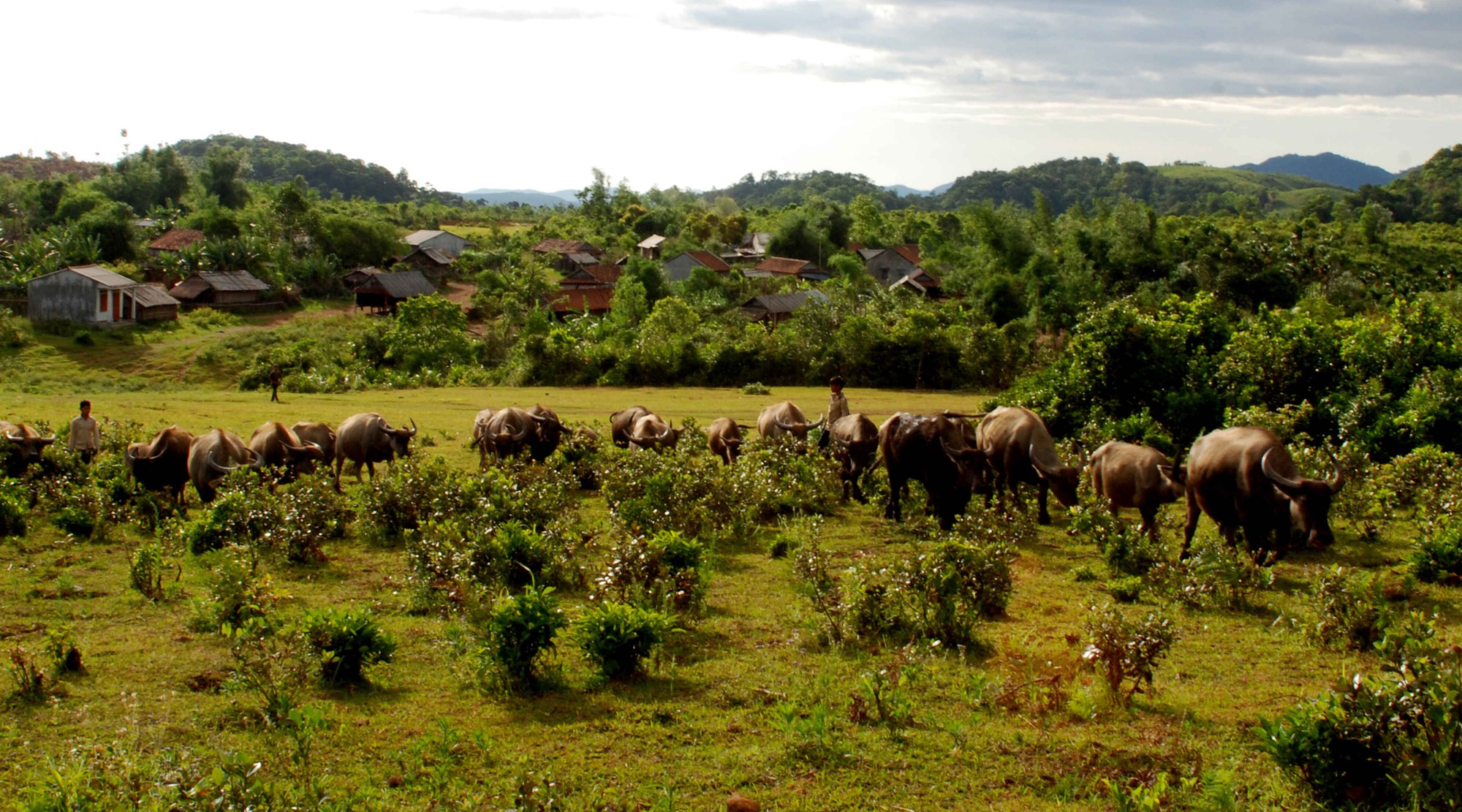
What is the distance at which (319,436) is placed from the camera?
1828 centimetres

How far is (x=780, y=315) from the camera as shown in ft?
179

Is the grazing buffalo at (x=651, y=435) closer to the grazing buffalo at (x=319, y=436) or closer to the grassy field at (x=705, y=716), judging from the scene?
the grazing buffalo at (x=319, y=436)

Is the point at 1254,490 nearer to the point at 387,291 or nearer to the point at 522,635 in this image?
the point at 522,635

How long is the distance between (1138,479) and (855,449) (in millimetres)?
4755

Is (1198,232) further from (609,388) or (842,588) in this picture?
(842,588)

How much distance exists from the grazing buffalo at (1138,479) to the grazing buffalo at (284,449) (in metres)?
12.3

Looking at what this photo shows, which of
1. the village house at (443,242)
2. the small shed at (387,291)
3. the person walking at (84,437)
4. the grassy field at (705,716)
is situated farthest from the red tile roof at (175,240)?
the grassy field at (705,716)

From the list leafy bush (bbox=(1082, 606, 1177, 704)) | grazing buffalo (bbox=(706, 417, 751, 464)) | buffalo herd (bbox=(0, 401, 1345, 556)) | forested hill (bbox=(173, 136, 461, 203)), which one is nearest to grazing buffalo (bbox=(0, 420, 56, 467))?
buffalo herd (bbox=(0, 401, 1345, 556))

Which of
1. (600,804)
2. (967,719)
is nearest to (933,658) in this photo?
(967,719)

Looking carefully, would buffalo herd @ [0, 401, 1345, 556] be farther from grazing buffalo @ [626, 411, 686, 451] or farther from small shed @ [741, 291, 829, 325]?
small shed @ [741, 291, 829, 325]

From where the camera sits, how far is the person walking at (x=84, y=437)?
17328 mm

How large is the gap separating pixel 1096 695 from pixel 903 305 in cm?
3521

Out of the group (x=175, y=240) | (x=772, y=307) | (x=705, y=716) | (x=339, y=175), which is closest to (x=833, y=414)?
(x=705, y=716)

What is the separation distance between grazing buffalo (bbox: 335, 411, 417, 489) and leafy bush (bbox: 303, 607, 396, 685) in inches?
386
